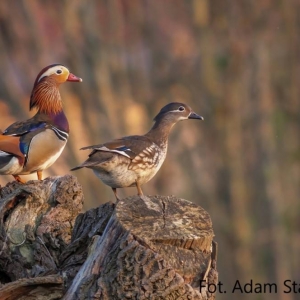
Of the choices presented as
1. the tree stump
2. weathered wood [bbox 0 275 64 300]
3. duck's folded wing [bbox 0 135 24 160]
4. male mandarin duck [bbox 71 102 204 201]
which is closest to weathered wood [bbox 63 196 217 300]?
the tree stump

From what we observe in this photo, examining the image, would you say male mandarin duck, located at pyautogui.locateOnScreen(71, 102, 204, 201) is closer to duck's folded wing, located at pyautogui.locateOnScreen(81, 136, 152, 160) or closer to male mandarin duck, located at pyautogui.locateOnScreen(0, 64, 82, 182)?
duck's folded wing, located at pyautogui.locateOnScreen(81, 136, 152, 160)

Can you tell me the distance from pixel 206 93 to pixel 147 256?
786 centimetres

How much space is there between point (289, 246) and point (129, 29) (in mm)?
3412

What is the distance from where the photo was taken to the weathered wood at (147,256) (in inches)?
156

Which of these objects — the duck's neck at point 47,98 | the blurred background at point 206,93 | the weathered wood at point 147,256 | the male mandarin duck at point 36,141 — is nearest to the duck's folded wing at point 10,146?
the male mandarin duck at point 36,141

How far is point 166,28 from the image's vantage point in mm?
12641

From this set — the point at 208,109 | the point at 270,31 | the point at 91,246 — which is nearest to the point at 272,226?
the point at 208,109

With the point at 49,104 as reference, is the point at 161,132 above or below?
below

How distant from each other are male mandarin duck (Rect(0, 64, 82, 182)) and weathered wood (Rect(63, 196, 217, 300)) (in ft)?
6.77

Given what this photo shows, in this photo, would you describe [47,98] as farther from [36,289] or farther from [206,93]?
[206,93]

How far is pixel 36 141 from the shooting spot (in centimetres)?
619

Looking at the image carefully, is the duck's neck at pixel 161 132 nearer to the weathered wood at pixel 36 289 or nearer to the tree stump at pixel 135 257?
the tree stump at pixel 135 257

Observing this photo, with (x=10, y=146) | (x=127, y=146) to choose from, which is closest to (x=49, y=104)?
(x=10, y=146)

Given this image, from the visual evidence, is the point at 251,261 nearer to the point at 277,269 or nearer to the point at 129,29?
the point at 277,269
